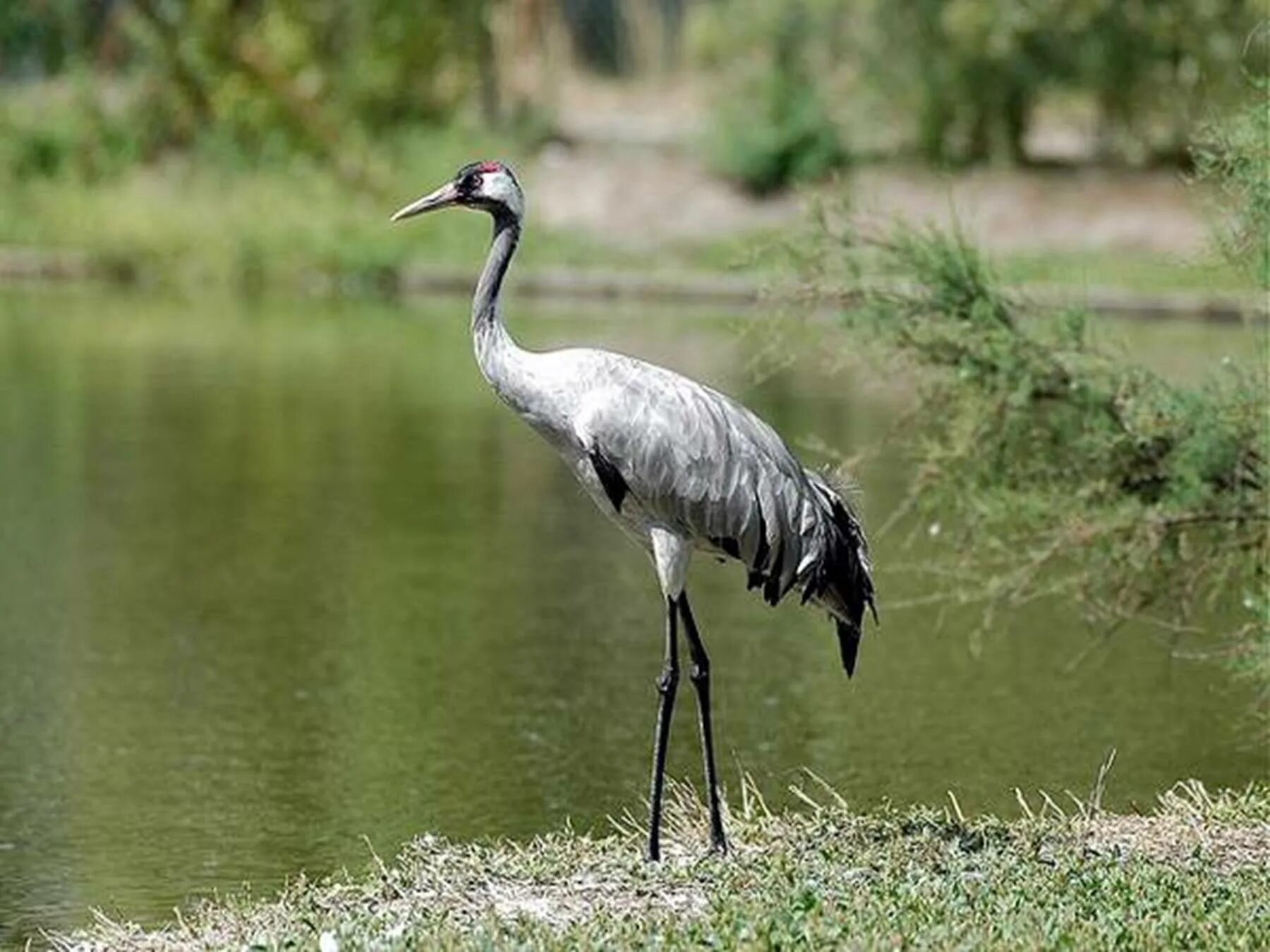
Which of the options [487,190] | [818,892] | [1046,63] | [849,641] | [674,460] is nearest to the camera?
[818,892]

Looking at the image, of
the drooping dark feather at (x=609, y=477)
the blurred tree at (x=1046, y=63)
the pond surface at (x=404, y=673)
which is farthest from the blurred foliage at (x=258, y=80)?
the drooping dark feather at (x=609, y=477)

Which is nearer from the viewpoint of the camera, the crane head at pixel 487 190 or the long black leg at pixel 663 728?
the long black leg at pixel 663 728

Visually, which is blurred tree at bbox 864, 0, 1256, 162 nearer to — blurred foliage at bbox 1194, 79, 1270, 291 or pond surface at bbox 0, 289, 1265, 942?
pond surface at bbox 0, 289, 1265, 942

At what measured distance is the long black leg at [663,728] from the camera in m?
9.30

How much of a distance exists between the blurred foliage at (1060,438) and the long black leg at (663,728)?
3514mm

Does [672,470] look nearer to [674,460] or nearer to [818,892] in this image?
[674,460]

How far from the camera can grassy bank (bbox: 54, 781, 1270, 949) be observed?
309 inches

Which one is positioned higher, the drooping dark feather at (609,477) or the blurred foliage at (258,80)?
the drooping dark feather at (609,477)

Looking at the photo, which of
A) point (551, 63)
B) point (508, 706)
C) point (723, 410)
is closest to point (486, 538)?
point (508, 706)

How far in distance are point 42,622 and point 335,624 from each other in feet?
5.13

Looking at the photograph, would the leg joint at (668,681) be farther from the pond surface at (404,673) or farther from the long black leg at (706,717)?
the pond surface at (404,673)

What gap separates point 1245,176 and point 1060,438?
201 centimetres

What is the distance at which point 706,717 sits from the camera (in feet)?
32.0

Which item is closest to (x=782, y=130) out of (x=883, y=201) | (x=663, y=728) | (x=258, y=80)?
(x=883, y=201)
